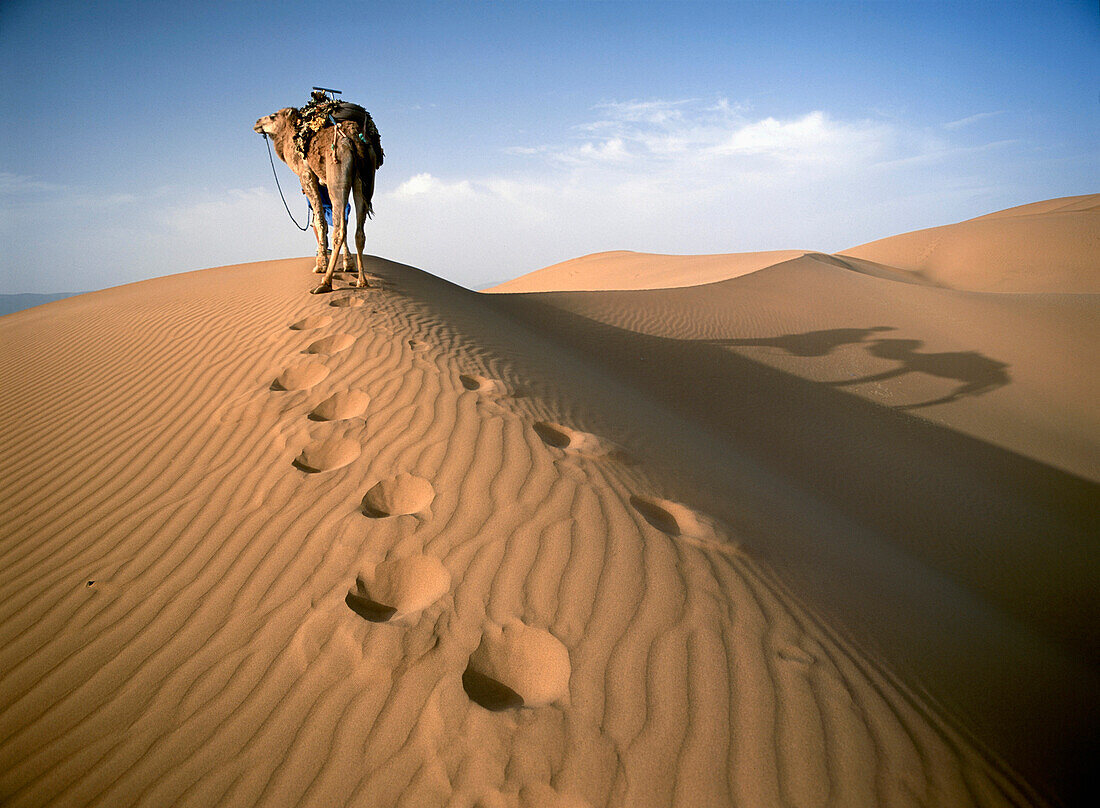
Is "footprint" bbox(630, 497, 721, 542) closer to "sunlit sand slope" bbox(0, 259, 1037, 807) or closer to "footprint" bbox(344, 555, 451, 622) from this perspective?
"sunlit sand slope" bbox(0, 259, 1037, 807)

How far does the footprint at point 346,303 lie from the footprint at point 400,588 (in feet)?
12.8

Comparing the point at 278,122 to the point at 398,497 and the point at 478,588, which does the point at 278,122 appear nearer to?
the point at 398,497

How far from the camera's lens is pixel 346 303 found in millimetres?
5840

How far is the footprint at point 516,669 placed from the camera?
2.01 meters

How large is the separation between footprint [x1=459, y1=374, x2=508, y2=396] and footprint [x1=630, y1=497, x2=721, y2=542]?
5.08 feet

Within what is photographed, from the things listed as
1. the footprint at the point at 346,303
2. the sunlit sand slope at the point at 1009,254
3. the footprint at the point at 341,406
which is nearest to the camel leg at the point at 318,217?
the footprint at the point at 346,303

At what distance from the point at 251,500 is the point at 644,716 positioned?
2.44 metres

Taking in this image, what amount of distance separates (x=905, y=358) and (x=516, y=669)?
31.5ft

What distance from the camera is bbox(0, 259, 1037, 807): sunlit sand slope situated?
180cm

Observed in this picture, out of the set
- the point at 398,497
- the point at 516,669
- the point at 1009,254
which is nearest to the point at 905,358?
the point at 398,497

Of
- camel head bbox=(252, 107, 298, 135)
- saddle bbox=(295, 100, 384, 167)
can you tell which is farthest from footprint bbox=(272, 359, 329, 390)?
camel head bbox=(252, 107, 298, 135)

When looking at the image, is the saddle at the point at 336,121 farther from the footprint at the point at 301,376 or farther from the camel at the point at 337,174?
the footprint at the point at 301,376

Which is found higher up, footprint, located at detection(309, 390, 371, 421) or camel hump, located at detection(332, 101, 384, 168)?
camel hump, located at detection(332, 101, 384, 168)

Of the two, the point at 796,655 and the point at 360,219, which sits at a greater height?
the point at 360,219
